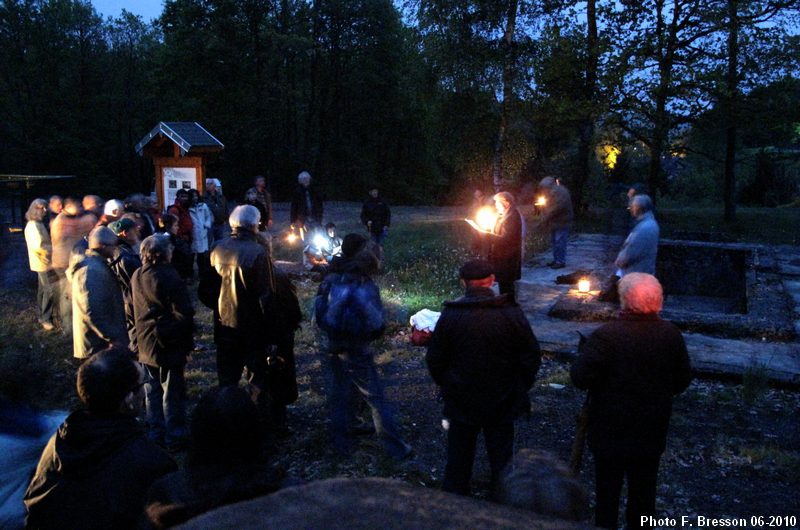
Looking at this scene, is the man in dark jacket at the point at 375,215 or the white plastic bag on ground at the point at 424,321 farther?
the man in dark jacket at the point at 375,215

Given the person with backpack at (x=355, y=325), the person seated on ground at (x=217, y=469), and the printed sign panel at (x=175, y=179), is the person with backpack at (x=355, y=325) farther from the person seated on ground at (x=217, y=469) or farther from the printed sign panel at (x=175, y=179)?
the printed sign panel at (x=175, y=179)

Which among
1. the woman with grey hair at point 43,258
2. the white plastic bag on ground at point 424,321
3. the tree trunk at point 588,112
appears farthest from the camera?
the tree trunk at point 588,112

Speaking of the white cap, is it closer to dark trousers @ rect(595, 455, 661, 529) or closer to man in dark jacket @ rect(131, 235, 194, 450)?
man in dark jacket @ rect(131, 235, 194, 450)

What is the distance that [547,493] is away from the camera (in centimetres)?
151

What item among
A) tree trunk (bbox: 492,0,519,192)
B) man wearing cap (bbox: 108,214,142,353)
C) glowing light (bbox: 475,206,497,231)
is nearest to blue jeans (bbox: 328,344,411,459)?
man wearing cap (bbox: 108,214,142,353)

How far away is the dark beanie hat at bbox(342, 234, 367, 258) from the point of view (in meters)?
4.84

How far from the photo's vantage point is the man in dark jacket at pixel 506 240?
855 cm

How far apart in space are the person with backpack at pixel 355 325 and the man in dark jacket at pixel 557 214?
798 cm

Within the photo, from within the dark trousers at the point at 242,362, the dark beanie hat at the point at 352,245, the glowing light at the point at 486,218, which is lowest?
the dark trousers at the point at 242,362

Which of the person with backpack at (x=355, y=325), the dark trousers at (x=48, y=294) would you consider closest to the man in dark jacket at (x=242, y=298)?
the person with backpack at (x=355, y=325)

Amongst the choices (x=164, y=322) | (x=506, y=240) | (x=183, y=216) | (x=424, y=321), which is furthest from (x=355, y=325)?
(x=183, y=216)

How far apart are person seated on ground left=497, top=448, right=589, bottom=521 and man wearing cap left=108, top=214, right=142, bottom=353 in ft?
15.0

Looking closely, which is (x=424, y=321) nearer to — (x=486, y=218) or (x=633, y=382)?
(x=486, y=218)

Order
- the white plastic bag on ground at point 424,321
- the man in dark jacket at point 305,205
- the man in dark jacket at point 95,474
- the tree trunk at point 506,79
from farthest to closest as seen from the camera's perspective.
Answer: the tree trunk at point 506,79, the man in dark jacket at point 305,205, the white plastic bag on ground at point 424,321, the man in dark jacket at point 95,474
